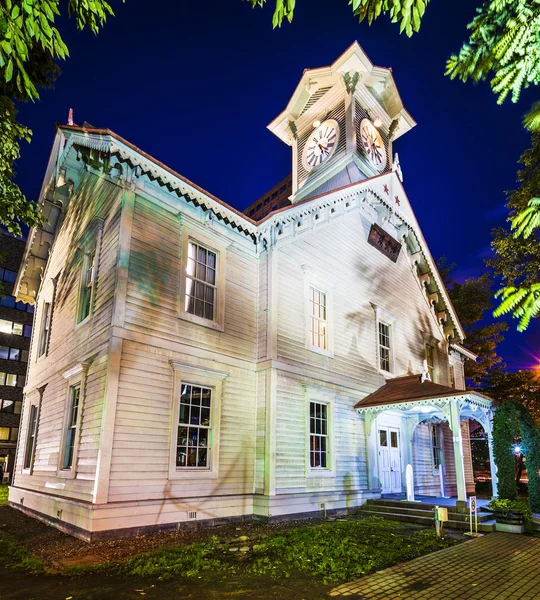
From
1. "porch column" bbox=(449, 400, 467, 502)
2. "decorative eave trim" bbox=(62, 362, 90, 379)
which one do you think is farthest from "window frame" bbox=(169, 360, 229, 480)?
"porch column" bbox=(449, 400, 467, 502)

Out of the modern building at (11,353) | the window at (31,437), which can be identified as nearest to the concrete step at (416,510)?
the window at (31,437)

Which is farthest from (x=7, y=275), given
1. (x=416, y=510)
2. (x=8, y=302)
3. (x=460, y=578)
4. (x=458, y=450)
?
(x=460, y=578)

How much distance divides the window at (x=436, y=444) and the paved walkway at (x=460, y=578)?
978 cm

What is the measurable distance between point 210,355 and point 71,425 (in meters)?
4.06

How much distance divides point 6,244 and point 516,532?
154ft

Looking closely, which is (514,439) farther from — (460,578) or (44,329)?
(44,329)

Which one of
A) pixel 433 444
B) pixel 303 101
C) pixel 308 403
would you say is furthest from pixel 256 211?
pixel 308 403

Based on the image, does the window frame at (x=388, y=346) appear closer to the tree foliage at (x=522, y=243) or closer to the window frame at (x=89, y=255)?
the tree foliage at (x=522, y=243)

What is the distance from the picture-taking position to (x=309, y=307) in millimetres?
14641

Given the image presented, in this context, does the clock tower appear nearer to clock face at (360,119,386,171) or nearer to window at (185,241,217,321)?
clock face at (360,119,386,171)

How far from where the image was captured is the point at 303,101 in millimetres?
22281

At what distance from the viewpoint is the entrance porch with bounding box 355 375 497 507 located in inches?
513

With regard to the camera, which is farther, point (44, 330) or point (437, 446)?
point (437, 446)

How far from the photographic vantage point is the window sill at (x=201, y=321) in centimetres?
1150
